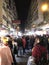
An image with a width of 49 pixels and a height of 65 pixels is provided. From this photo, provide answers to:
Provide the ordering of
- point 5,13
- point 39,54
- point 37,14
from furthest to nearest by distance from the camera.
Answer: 1. point 37,14
2. point 5,13
3. point 39,54

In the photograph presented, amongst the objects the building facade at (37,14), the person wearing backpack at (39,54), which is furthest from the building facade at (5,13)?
the person wearing backpack at (39,54)

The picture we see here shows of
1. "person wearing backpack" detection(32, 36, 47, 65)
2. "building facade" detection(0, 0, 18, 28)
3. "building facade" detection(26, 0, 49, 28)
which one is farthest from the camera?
"building facade" detection(26, 0, 49, 28)

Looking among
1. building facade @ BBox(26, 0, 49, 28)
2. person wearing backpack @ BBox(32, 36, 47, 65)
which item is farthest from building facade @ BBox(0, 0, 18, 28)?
person wearing backpack @ BBox(32, 36, 47, 65)

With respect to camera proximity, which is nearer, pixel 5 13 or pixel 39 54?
pixel 39 54

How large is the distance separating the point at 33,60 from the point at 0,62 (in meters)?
1.07

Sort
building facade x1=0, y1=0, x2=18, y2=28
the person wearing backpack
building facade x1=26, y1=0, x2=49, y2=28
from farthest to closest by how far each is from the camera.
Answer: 1. building facade x1=26, y1=0, x2=49, y2=28
2. building facade x1=0, y1=0, x2=18, y2=28
3. the person wearing backpack

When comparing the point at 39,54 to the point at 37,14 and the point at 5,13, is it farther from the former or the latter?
the point at 37,14

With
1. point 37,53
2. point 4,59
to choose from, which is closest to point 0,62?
point 4,59

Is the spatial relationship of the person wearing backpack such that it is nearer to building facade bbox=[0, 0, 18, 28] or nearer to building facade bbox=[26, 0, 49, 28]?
building facade bbox=[26, 0, 49, 28]

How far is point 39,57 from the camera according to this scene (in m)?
6.71

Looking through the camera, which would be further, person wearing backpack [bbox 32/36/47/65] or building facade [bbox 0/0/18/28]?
building facade [bbox 0/0/18/28]

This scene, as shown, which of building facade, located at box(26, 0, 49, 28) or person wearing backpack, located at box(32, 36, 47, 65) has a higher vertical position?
building facade, located at box(26, 0, 49, 28)

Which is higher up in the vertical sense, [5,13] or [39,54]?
[5,13]

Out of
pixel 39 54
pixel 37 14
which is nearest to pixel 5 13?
pixel 37 14
